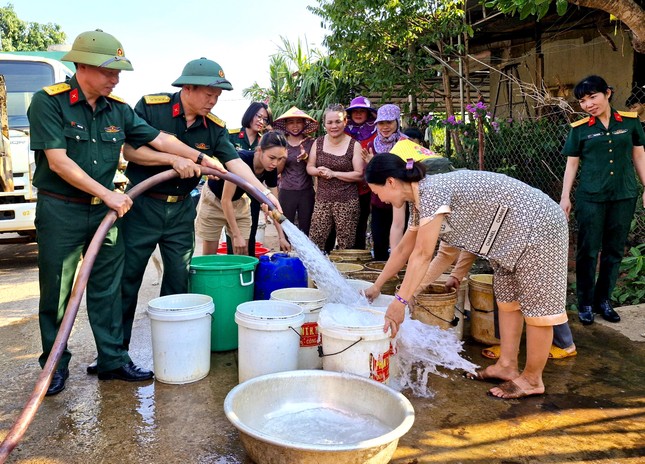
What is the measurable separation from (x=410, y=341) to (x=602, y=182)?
85.5 inches

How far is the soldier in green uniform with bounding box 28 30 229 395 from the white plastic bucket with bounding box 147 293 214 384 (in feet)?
0.66

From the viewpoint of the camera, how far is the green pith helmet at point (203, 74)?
3.36 m

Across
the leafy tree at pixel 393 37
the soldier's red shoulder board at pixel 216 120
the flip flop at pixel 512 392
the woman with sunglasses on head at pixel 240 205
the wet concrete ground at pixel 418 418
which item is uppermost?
the leafy tree at pixel 393 37

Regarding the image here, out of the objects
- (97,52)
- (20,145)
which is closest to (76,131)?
(97,52)

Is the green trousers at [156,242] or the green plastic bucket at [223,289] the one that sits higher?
the green trousers at [156,242]

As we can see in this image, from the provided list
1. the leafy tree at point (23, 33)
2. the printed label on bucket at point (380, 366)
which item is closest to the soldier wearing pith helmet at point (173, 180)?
the printed label on bucket at point (380, 366)

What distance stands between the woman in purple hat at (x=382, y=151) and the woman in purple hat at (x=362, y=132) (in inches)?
7.9

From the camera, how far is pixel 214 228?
15.6 ft

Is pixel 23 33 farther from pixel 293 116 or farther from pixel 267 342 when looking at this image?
pixel 267 342

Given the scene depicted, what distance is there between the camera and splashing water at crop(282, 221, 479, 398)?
3.29m

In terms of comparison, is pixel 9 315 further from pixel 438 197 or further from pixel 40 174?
pixel 438 197

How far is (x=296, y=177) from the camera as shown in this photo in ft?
18.0

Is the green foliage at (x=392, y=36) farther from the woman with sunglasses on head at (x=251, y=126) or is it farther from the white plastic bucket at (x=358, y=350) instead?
the white plastic bucket at (x=358, y=350)

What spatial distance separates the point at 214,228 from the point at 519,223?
2.78 metres
